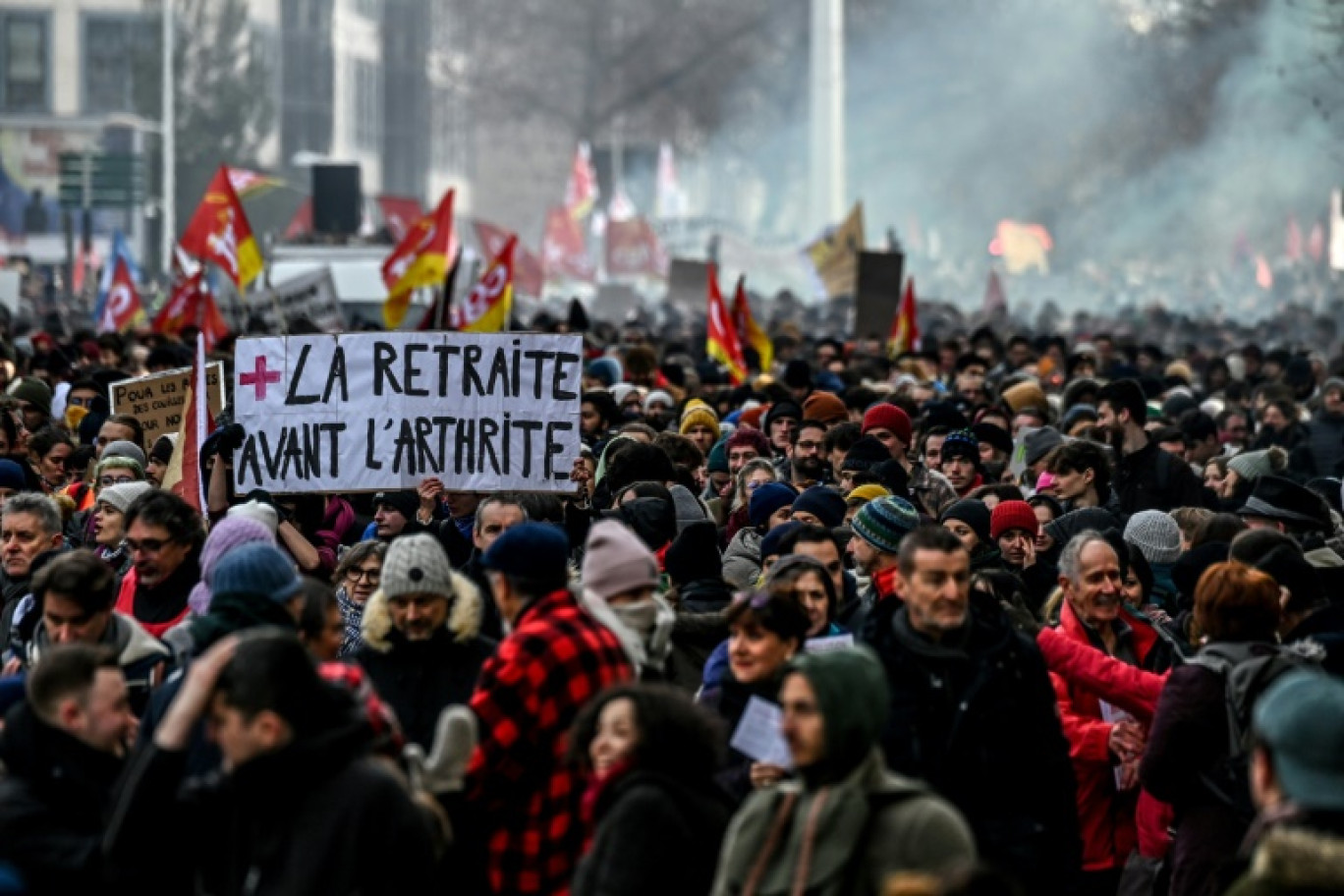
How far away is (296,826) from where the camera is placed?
16.7 ft

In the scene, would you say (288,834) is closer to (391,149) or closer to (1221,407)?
(1221,407)

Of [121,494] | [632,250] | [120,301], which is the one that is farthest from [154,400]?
[632,250]

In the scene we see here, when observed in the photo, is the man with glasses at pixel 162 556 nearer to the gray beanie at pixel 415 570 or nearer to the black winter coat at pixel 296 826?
the gray beanie at pixel 415 570

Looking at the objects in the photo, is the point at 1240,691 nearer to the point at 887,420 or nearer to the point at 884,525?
the point at 884,525

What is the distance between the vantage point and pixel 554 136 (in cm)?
10719

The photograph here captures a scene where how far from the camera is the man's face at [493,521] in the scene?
27.4ft

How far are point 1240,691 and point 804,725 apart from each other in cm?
172

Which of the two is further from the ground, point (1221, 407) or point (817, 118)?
point (817, 118)

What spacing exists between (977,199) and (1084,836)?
69477 millimetres

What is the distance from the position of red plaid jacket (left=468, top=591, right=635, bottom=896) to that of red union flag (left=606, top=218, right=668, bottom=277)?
35.0 m

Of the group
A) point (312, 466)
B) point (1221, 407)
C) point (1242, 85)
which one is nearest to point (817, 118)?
point (1242, 85)

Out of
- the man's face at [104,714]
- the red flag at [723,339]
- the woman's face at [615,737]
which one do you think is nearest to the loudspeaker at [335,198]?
the red flag at [723,339]

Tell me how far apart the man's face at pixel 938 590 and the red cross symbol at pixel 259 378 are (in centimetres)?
426

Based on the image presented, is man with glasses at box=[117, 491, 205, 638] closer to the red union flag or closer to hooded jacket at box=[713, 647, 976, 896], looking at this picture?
hooded jacket at box=[713, 647, 976, 896]
